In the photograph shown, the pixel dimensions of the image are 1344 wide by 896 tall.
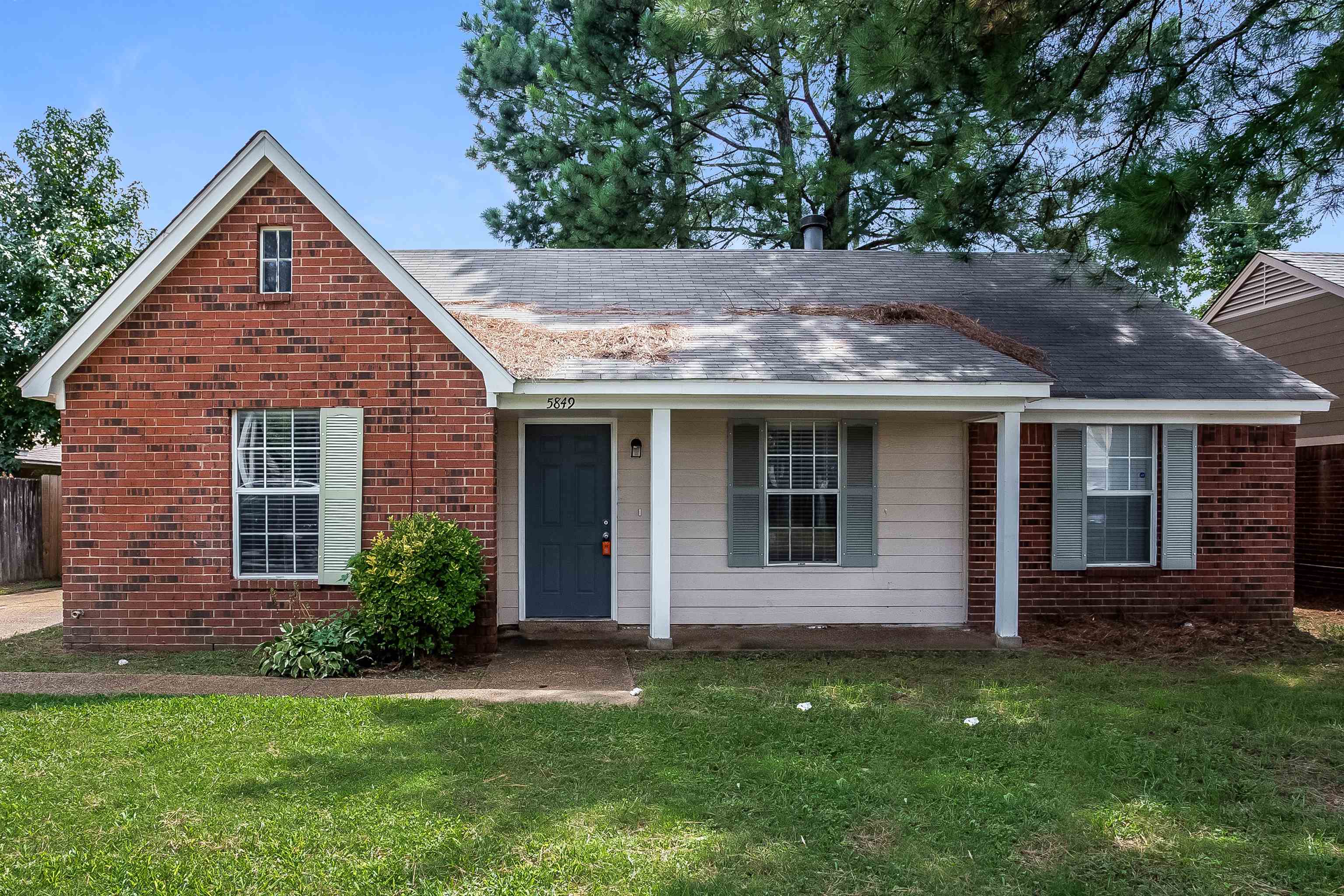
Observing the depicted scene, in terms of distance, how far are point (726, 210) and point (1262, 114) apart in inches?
552

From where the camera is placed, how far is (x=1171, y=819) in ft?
14.4

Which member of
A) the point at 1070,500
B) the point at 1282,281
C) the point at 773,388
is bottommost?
the point at 1070,500

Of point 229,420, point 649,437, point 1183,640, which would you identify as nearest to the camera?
point 229,420

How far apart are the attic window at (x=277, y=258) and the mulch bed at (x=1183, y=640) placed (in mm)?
8203

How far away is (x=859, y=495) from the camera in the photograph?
31.0 ft

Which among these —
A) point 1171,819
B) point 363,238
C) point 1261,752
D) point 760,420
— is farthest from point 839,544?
point 363,238

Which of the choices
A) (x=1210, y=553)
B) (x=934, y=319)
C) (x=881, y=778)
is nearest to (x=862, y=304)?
(x=934, y=319)

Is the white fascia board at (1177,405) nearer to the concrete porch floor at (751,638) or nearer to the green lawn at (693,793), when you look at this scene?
the concrete porch floor at (751,638)

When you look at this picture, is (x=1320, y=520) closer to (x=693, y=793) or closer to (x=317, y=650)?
(x=693, y=793)

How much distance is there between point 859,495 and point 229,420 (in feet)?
21.1

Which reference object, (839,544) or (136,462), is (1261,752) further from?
(136,462)

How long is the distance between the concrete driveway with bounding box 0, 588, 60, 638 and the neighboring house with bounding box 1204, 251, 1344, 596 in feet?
56.4

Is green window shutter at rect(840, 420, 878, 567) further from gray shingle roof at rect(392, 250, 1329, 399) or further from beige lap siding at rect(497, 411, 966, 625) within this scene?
gray shingle roof at rect(392, 250, 1329, 399)

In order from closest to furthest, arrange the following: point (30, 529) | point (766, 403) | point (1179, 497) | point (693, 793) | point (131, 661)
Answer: point (693, 793) → point (131, 661) → point (766, 403) → point (1179, 497) → point (30, 529)
